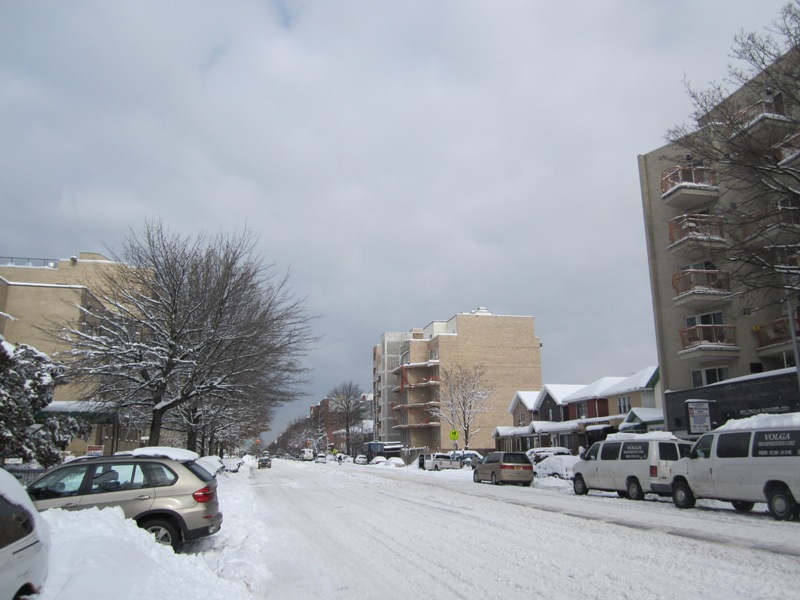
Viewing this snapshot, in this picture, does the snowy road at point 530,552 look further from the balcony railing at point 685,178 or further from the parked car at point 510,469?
the balcony railing at point 685,178

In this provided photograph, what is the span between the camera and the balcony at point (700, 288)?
1205 inches

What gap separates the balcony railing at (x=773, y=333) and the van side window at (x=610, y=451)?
37.8 feet

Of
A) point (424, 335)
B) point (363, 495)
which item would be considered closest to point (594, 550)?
point (363, 495)

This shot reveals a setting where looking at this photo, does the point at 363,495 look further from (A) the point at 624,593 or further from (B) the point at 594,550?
(A) the point at 624,593

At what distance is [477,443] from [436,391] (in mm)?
10461

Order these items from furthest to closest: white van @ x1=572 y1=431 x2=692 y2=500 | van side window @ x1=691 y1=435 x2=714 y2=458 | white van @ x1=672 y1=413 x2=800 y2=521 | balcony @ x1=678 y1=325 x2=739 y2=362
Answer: balcony @ x1=678 y1=325 x2=739 y2=362, white van @ x1=572 y1=431 x2=692 y2=500, van side window @ x1=691 y1=435 x2=714 y2=458, white van @ x1=672 y1=413 x2=800 y2=521

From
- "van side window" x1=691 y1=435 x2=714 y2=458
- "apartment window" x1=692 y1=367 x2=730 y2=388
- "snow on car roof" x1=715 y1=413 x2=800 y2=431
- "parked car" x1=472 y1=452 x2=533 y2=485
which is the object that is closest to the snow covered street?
"van side window" x1=691 y1=435 x2=714 y2=458

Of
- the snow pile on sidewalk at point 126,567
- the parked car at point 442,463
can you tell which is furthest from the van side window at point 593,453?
the parked car at point 442,463

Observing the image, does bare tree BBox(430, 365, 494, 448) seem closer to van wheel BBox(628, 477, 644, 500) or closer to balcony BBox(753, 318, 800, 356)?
balcony BBox(753, 318, 800, 356)

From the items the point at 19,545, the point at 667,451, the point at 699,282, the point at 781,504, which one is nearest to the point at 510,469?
the point at 667,451

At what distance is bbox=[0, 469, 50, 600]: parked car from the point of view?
400 cm

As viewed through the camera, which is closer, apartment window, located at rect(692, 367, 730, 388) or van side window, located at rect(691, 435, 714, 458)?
van side window, located at rect(691, 435, 714, 458)

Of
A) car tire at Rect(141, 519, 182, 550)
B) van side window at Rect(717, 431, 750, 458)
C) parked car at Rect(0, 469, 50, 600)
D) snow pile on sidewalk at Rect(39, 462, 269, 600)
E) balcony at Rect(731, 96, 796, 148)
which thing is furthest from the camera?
balcony at Rect(731, 96, 796, 148)

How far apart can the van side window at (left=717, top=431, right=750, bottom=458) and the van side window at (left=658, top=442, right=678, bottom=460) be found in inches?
132
